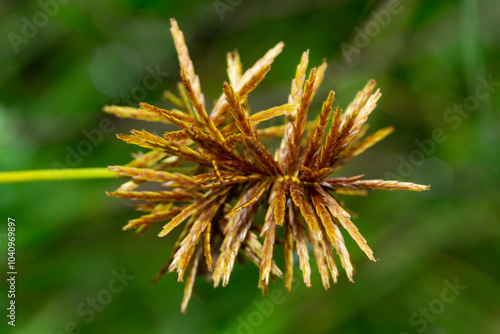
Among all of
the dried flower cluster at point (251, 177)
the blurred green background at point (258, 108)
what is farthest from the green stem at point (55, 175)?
the blurred green background at point (258, 108)

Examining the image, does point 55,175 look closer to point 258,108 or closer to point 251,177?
point 251,177

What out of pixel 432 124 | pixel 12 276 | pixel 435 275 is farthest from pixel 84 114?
pixel 435 275

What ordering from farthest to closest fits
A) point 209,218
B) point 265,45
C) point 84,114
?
point 265,45, point 84,114, point 209,218

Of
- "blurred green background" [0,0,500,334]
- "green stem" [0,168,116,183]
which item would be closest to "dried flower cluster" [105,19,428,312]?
"green stem" [0,168,116,183]

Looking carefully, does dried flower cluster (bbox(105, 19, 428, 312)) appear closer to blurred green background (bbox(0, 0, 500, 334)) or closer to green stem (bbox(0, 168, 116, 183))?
green stem (bbox(0, 168, 116, 183))

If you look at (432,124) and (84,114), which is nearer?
(84,114)

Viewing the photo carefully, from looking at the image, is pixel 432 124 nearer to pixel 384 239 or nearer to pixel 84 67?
pixel 384 239
